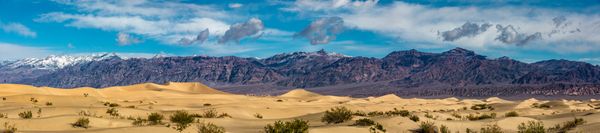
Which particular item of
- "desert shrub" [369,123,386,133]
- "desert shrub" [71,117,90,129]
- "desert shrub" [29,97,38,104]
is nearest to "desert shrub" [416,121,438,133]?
"desert shrub" [369,123,386,133]

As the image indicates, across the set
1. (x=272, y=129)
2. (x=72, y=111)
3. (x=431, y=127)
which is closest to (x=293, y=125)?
(x=272, y=129)

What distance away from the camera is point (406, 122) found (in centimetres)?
2605

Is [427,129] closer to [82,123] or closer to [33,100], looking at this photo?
[82,123]

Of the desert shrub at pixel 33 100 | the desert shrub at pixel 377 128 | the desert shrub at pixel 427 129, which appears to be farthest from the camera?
the desert shrub at pixel 33 100

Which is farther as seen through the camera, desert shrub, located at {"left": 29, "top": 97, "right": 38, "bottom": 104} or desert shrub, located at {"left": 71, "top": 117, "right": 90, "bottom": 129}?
desert shrub, located at {"left": 29, "top": 97, "right": 38, "bottom": 104}

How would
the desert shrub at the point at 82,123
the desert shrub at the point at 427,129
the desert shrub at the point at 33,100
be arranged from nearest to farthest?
the desert shrub at the point at 82,123
the desert shrub at the point at 427,129
the desert shrub at the point at 33,100

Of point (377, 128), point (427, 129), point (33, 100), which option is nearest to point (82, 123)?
point (377, 128)

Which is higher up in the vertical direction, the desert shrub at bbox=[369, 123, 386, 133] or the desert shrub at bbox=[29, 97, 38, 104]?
the desert shrub at bbox=[29, 97, 38, 104]

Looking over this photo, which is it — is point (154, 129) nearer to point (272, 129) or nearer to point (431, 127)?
point (272, 129)

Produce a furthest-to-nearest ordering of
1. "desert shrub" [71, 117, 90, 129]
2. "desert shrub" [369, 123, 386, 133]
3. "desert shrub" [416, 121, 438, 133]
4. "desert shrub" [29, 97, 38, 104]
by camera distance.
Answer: "desert shrub" [29, 97, 38, 104], "desert shrub" [416, 121, 438, 133], "desert shrub" [369, 123, 386, 133], "desert shrub" [71, 117, 90, 129]

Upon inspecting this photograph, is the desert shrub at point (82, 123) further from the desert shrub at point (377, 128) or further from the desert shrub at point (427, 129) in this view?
the desert shrub at point (427, 129)

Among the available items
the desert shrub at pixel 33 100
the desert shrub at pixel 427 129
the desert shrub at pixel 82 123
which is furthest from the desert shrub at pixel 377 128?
the desert shrub at pixel 33 100

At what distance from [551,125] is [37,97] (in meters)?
35.9

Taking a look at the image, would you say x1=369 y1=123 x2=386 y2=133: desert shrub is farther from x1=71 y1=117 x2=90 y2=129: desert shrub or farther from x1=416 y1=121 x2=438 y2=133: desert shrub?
x1=71 y1=117 x2=90 y2=129: desert shrub
